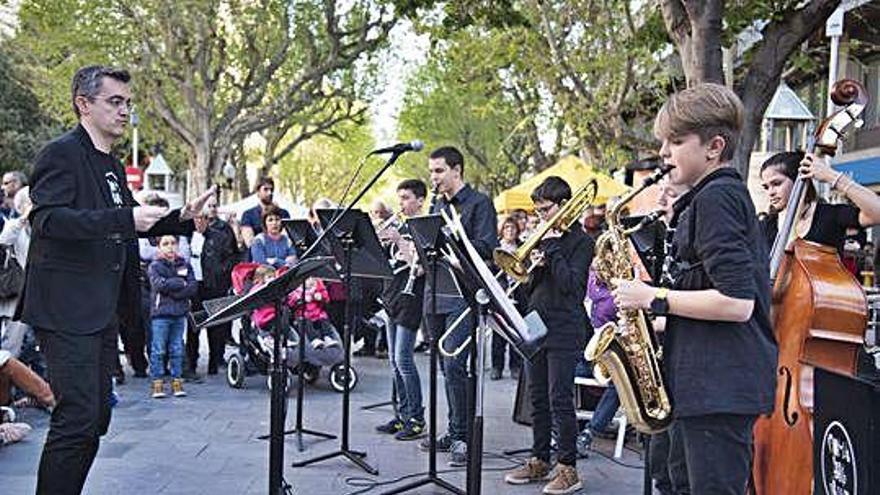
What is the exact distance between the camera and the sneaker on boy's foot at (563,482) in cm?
558

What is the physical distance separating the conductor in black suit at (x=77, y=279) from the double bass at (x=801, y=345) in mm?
2850

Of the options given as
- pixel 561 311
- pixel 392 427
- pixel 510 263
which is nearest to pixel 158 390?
pixel 392 427

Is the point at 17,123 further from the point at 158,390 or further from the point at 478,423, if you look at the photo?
the point at 478,423

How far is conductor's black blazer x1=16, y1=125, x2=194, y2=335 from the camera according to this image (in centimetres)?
387

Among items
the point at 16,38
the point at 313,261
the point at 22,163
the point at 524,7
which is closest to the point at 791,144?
the point at 524,7

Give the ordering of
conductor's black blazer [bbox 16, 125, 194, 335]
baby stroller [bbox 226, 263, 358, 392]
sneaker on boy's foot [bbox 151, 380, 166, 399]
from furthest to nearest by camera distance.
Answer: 1. baby stroller [bbox 226, 263, 358, 392]
2. sneaker on boy's foot [bbox 151, 380, 166, 399]
3. conductor's black blazer [bbox 16, 125, 194, 335]

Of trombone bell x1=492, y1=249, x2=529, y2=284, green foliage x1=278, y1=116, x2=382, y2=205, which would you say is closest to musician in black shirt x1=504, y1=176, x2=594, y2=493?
trombone bell x1=492, y1=249, x2=529, y2=284

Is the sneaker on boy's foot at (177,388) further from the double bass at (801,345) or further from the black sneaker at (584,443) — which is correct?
the double bass at (801,345)

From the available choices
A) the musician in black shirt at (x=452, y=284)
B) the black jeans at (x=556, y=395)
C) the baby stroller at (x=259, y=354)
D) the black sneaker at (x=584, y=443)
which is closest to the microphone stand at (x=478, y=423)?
the black jeans at (x=556, y=395)

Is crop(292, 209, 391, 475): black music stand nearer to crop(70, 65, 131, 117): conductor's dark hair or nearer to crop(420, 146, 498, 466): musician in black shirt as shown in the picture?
crop(420, 146, 498, 466): musician in black shirt

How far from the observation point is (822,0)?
6930 millimetres

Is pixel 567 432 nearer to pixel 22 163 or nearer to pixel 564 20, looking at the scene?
pixel 564 20

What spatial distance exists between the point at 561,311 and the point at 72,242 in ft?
9.34

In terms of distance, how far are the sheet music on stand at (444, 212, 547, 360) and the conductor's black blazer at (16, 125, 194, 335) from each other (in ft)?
4.65
